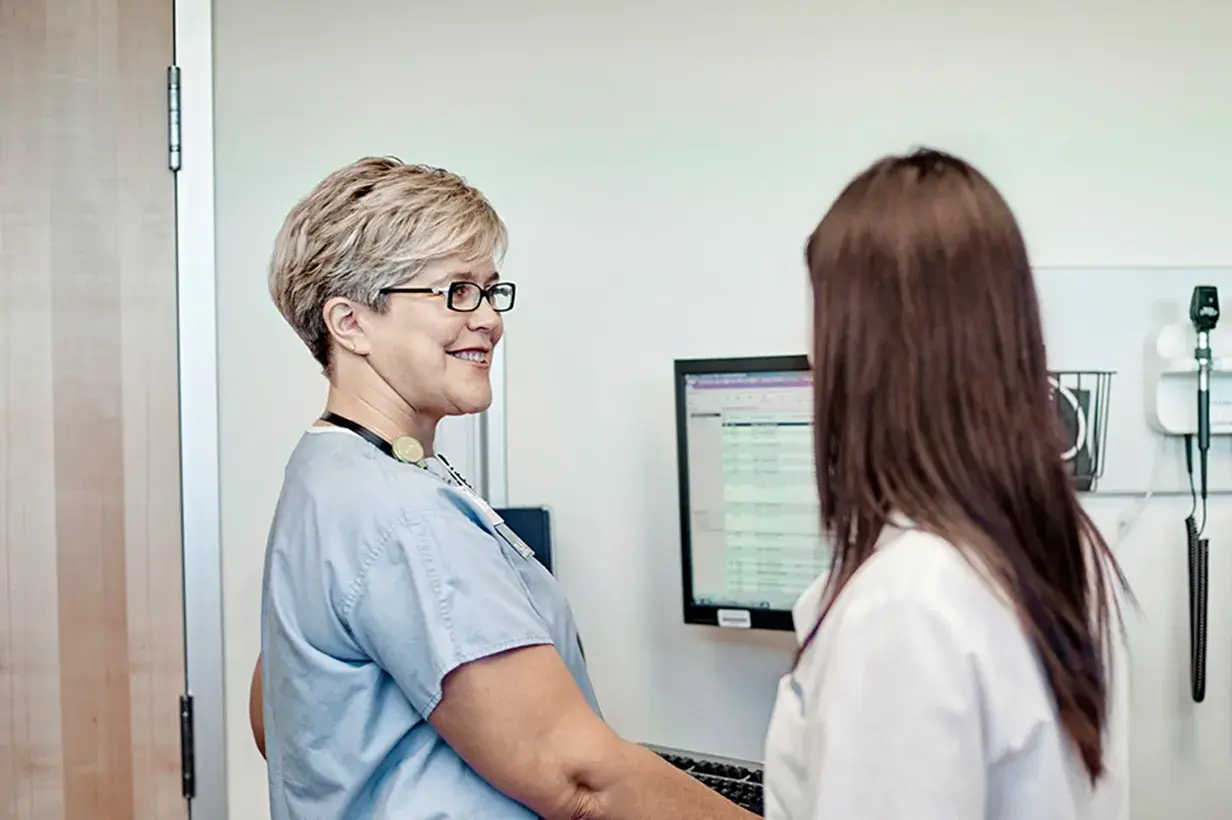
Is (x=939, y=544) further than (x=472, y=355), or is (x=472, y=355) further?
(x=472, y=355)

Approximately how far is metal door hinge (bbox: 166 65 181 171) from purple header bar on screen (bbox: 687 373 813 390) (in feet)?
3.04

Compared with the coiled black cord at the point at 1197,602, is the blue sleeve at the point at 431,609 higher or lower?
higher

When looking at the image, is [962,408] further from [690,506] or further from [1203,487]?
[1203,487]

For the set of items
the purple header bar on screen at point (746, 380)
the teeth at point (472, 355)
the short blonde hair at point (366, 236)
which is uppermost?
the short blonde hair at point (366, 236)

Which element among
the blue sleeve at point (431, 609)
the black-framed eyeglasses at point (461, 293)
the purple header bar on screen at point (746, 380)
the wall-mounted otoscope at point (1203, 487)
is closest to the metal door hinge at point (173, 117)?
the black-framed eyeglasses at point (461, 293)

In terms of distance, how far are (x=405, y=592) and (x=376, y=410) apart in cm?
25

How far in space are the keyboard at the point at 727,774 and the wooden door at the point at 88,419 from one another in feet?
2.85

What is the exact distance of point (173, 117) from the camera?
1790mm

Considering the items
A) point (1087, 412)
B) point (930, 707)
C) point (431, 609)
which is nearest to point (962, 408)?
point (930, 707)

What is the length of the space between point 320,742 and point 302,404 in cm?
90

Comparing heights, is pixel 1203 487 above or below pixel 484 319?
below

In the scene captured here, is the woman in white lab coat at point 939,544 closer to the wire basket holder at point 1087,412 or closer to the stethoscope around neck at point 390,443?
the stethoscope around neck at point 390,443

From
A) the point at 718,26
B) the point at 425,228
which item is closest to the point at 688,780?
the point at 425,228

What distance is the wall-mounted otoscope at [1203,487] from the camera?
1704 mm
